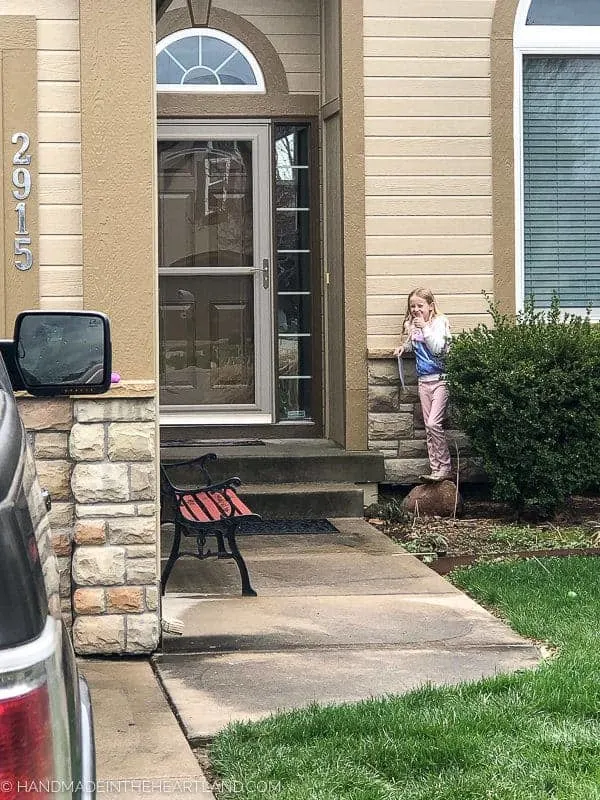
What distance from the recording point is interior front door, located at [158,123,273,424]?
9.38 m

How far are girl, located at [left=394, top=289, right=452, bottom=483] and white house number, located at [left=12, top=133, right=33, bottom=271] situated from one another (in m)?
3.77

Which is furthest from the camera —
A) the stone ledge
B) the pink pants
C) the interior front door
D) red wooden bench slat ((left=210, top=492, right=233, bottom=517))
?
the interior front door

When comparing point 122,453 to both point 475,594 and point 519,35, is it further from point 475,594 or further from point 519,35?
point 519,35

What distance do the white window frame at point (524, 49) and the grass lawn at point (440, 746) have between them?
4678 millimetres

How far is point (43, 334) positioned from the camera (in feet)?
9.47

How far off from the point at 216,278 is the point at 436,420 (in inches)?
88.5

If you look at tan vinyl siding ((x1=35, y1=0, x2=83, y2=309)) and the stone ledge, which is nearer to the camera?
tan vinyl siding ((x1=35, y1=0, x2=83, y2=309))

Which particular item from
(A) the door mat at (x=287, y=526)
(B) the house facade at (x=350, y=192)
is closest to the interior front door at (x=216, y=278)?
(B) the house facade at (x=350, y=192)

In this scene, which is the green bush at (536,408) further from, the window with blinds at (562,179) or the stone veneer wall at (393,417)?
the window with blinds at (562,179)

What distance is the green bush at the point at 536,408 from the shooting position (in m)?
Result: 7.66

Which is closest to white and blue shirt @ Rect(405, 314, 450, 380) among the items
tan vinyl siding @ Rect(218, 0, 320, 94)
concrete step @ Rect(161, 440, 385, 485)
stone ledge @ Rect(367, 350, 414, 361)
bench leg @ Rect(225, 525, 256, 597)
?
stone ledge @ Rect(367, 350, 414, 361)

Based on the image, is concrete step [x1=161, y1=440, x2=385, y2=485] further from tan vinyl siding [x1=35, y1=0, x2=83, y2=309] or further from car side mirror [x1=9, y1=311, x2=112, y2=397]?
car side mirror [x1=9, y1=311, x2=112, y2=397]

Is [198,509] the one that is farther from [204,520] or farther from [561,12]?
[561,12]

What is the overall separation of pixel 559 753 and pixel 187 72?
687 cm
